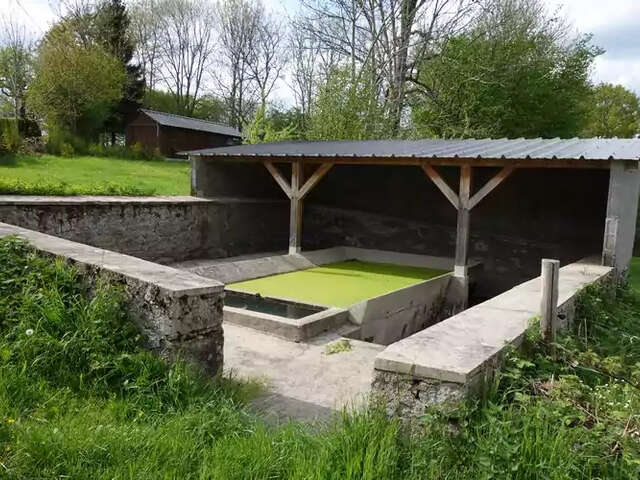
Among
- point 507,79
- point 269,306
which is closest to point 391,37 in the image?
point 507,79

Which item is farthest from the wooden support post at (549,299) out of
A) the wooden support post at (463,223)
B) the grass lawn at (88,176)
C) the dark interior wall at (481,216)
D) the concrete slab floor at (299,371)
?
the grass lawn at (88,176)

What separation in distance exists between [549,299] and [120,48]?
1077 inches

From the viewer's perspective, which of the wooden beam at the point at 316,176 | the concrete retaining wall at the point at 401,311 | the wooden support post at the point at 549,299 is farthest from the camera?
the wooden beam at the point at 316,176

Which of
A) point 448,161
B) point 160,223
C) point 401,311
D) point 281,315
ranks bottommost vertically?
point 401,311

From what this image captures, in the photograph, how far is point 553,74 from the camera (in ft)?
79.4

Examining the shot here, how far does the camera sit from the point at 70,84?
69.5 feet

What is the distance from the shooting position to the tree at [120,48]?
2609cm

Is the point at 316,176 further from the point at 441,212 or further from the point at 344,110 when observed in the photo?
the point at 344,110

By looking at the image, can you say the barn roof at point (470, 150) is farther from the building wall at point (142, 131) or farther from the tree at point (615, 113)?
the tree at point (615, 113)

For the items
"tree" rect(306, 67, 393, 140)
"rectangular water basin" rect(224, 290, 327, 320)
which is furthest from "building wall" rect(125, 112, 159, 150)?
"rectangular water basin" rect(224, 290, 327, 320)

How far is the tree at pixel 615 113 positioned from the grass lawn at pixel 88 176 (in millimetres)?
28919

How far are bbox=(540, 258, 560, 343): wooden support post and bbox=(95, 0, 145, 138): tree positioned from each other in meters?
25.2

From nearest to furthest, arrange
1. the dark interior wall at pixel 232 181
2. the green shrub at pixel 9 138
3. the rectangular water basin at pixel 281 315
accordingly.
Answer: the rectangular water basin at pixel 281 315 < the dark interior wall at pixel 232 181 < the green shrub at pixel 9 138

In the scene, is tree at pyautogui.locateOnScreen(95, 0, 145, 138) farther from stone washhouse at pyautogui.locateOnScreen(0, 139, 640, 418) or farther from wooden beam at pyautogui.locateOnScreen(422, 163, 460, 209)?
wooden beam at pyautogui.locateOnScreen(422, 163, 460, 209)
